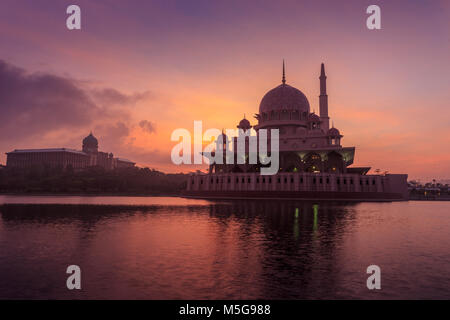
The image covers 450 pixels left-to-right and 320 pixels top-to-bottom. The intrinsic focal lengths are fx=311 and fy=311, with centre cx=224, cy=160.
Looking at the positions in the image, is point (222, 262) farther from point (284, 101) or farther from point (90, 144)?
point (90, 144)

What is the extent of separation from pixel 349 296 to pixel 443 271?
5357 millimetres

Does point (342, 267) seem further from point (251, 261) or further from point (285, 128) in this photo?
point (285, 128)

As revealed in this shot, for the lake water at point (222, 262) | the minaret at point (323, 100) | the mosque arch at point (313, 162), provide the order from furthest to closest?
the minaret at point (323, 100), the mosque arch at point (313, 162), the lake water at point (222, 262)

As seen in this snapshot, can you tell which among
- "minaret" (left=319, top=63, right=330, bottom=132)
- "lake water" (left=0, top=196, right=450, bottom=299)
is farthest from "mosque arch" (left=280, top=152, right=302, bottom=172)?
"lake water" (left=0, top=196, right=450, bottom=299)

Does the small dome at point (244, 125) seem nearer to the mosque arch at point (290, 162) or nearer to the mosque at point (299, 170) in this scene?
the mosque at point (299, 170)

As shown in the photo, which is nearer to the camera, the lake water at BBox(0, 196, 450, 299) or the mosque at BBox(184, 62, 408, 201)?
the lake water at BBox(0, 196, 450, 299)

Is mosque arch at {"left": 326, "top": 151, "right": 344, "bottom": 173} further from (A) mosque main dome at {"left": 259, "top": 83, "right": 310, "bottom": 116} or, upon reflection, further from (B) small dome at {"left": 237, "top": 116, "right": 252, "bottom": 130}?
(B) small dome at {"left": 237, "top": 116, "right": 252, "bottom": 130}

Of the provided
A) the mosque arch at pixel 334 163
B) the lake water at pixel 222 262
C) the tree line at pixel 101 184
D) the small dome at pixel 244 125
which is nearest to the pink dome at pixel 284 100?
the small dome at pixel 244 125

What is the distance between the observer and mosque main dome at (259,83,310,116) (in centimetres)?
8494

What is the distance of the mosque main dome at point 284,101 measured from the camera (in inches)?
3344

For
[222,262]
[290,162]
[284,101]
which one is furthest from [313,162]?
[222,262]

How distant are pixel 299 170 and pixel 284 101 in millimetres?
19801
